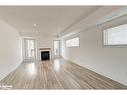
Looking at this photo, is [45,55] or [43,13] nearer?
[43,13]

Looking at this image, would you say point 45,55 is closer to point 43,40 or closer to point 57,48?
point 43,40

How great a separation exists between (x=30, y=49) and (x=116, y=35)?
7861 millimetres

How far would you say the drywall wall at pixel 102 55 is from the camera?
3.71 m

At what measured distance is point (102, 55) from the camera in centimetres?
479

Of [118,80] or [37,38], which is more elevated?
[37,38]

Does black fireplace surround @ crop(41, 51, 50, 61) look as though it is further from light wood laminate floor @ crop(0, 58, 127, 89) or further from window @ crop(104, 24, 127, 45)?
window @ crop(104, 24, 127, 45)

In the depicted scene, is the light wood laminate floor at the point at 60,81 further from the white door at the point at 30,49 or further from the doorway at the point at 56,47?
the doorway at the point at 56,47

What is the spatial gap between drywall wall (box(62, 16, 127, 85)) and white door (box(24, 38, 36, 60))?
16.7ft

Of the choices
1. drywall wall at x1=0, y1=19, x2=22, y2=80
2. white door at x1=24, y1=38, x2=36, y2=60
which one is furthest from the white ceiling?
white door at x1=24, y1=38, x2=36, y2=60

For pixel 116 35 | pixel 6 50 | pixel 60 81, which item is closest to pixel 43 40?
pixel 6 50
